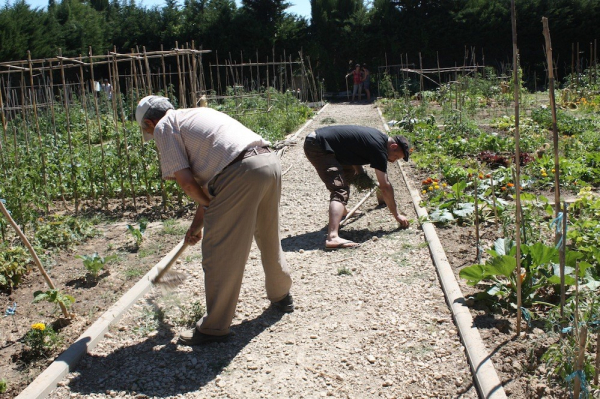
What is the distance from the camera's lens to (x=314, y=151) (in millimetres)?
5547

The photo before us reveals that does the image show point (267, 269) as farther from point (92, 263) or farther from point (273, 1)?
point (273, 1)

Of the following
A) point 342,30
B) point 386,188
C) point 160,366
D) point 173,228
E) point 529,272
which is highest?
point 342,30

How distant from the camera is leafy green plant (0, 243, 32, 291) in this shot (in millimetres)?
4594

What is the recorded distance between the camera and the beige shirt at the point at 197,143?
3.31 m

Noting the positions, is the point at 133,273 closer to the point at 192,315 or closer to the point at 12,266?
the point at 12,266

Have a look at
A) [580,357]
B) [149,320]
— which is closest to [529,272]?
[580,357]

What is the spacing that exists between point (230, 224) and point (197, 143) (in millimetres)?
513

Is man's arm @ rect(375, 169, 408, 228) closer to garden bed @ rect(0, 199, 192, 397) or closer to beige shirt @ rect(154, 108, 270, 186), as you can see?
garden bed @ rect(0, 199, 192, 397)

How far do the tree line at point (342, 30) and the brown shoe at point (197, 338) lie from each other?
2261 centimetres

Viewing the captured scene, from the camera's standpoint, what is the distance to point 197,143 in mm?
3361

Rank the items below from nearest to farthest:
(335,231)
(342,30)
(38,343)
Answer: (38,343)
(335,231)
(342,30)

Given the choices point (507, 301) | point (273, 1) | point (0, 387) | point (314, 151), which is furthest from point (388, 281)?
point (273, 1)

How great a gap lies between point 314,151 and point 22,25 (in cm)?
2148

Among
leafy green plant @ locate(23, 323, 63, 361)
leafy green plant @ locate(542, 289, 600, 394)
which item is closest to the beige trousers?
leafy green plant @ locate(23, 323, 63, 361)
